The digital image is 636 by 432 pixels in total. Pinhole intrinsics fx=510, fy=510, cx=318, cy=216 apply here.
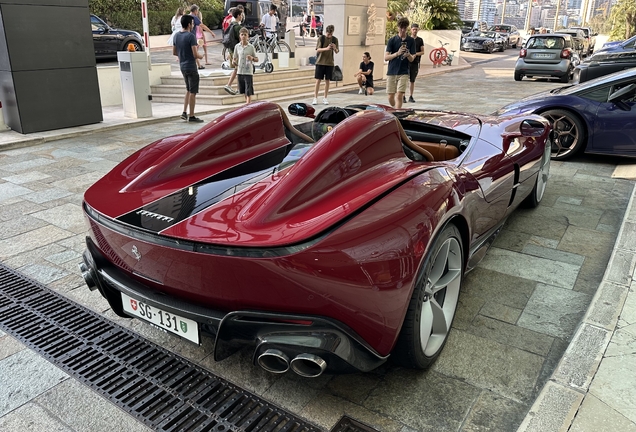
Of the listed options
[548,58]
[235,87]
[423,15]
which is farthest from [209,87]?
[423,15]

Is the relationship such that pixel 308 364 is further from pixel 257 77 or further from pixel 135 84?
pixel 257 77

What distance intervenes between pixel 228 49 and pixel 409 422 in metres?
13.1

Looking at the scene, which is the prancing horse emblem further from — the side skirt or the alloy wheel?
the side skirt

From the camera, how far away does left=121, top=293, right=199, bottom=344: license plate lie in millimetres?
2141

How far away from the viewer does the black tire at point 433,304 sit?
2.20m

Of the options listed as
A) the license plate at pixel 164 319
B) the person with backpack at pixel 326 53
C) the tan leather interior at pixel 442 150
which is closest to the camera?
the license plate at pixel 164 319

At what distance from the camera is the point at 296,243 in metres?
1.89

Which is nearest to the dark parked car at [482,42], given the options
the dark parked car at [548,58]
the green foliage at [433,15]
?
the green foliage at [433,15]

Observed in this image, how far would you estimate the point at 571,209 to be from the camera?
4906 mm

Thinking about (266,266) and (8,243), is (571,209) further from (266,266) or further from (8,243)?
(8,243)

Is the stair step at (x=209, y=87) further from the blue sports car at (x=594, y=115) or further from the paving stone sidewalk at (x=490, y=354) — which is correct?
the paving stone sidewalk at (x=490, y=354)

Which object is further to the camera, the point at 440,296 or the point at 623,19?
the point at 623,19

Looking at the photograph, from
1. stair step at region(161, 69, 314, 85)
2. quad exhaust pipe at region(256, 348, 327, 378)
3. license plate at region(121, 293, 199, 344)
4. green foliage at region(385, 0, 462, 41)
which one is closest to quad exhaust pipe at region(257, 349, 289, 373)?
quad exhaust pipe at region(256, 348, 327, 378)

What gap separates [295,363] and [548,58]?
16.9 meters
